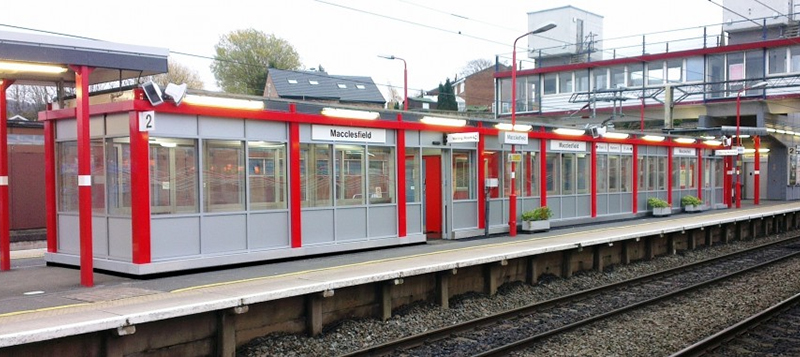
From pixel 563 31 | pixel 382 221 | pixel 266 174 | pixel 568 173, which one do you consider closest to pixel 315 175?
pixel 266 174

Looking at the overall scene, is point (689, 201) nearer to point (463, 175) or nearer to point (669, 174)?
point (669, 174)

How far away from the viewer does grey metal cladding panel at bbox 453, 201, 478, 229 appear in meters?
18.4

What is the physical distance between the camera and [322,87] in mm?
49500

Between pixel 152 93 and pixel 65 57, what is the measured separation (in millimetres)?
1338

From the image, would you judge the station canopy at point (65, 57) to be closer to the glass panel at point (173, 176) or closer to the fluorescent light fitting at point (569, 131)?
the glass panel at point (173, 176)

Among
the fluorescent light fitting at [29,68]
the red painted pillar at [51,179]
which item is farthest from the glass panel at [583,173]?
the fluorescent light fitting at [29,68]

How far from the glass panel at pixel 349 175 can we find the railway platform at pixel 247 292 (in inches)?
45.3

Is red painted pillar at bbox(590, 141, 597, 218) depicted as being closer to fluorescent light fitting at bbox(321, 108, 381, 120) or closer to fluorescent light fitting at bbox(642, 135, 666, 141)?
fluorescent light fitting at bbox(642, 135, 666, 141)

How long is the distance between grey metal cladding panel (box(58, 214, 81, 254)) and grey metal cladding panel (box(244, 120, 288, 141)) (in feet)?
11.1

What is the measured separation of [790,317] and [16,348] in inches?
434

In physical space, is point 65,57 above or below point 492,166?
above

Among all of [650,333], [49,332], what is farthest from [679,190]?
[49,332]

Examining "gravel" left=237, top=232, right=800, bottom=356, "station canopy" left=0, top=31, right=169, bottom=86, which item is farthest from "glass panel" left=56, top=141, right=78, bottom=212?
"gravel" left=237, top=232, right=800, bottom=356

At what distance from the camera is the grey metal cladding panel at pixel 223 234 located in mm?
12484
